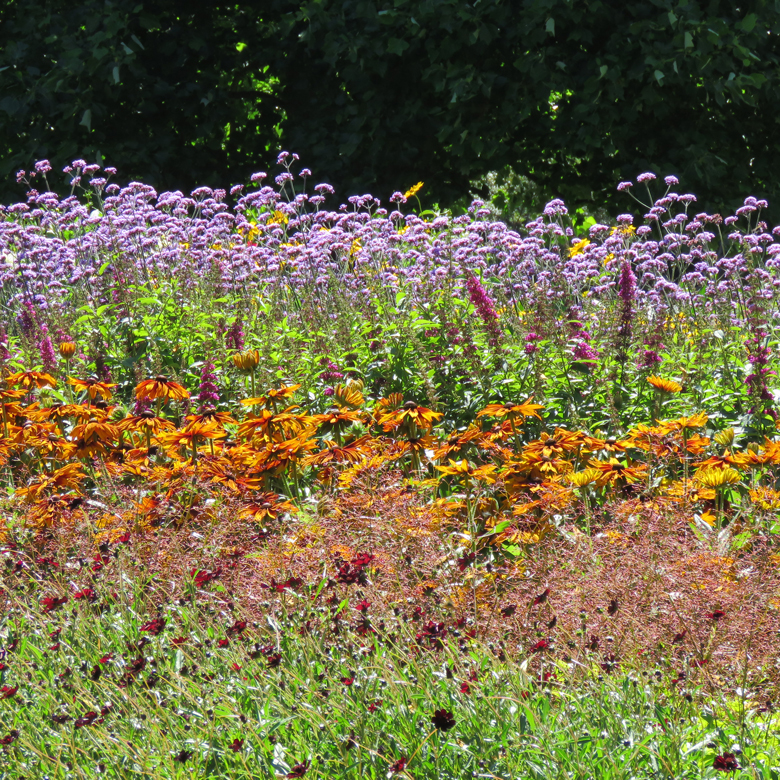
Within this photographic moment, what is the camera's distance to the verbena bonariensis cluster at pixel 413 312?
4.20m

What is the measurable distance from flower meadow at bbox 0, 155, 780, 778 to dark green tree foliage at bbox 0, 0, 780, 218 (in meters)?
2.72

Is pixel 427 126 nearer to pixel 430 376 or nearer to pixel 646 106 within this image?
pixel 646 106

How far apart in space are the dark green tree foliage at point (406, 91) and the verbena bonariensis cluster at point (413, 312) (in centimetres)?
261

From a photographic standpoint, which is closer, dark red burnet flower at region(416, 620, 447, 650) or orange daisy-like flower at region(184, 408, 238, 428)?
dark red burnet flower at region(416, 620, 447, 650)

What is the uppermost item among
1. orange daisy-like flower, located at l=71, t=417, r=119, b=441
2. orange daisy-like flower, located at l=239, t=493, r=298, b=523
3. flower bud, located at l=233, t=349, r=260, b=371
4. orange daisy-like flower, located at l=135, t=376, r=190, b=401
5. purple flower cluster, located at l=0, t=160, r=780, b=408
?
purple flower cluster, located at l=0, t=160, r=780, b=408

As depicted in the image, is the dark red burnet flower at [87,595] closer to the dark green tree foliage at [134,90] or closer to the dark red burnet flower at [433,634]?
the dark red burnet flower at [433,634]

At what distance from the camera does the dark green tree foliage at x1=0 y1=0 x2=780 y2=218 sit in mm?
8008

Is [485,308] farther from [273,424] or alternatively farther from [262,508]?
[262,508]

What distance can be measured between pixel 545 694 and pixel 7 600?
1.66 m

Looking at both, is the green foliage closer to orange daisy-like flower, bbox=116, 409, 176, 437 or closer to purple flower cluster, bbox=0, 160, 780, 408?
orange daisy-like flower, bbox=116, 409, 176, 437

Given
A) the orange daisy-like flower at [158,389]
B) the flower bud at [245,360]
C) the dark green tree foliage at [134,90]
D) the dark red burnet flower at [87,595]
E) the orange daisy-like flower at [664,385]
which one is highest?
the dark green tree foliage at [134,90]

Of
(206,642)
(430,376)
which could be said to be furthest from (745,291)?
(206,642)

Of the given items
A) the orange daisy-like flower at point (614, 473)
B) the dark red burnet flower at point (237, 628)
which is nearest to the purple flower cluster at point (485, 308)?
the orange daisy-like flower at point (614, 473)

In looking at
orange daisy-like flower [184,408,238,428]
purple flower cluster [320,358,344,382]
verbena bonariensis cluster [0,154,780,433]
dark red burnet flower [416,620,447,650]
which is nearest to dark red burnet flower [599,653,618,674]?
dark red burnet flower [416,620,447,650]
